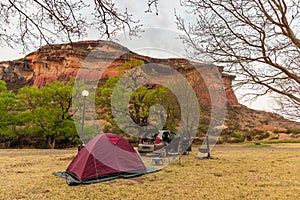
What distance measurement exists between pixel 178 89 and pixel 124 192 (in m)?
8.55

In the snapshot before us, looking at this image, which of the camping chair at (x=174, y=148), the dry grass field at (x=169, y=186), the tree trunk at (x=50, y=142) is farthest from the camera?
the tree trunk at (x=50, y=142)

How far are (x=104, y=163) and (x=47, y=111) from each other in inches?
466

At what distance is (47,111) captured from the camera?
1698 cm

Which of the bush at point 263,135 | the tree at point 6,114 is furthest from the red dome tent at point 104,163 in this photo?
the bush at point 263,135

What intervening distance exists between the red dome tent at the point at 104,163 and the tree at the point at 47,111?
1089cm

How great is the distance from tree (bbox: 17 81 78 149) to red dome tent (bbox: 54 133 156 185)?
10888 millimetres

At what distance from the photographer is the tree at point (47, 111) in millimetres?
16938

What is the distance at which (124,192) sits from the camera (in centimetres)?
526

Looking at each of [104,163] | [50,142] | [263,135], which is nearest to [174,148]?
[104,163]

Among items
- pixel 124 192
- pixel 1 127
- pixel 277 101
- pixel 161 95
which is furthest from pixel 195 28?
pixel 1 127

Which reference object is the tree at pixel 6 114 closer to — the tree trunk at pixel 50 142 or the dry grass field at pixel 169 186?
the tree trunk at pixel 50 142

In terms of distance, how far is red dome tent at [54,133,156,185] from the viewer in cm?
628

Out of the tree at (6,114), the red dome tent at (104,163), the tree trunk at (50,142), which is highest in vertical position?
the tree at (6,114)

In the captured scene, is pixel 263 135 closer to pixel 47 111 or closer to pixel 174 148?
pixel 174 148
